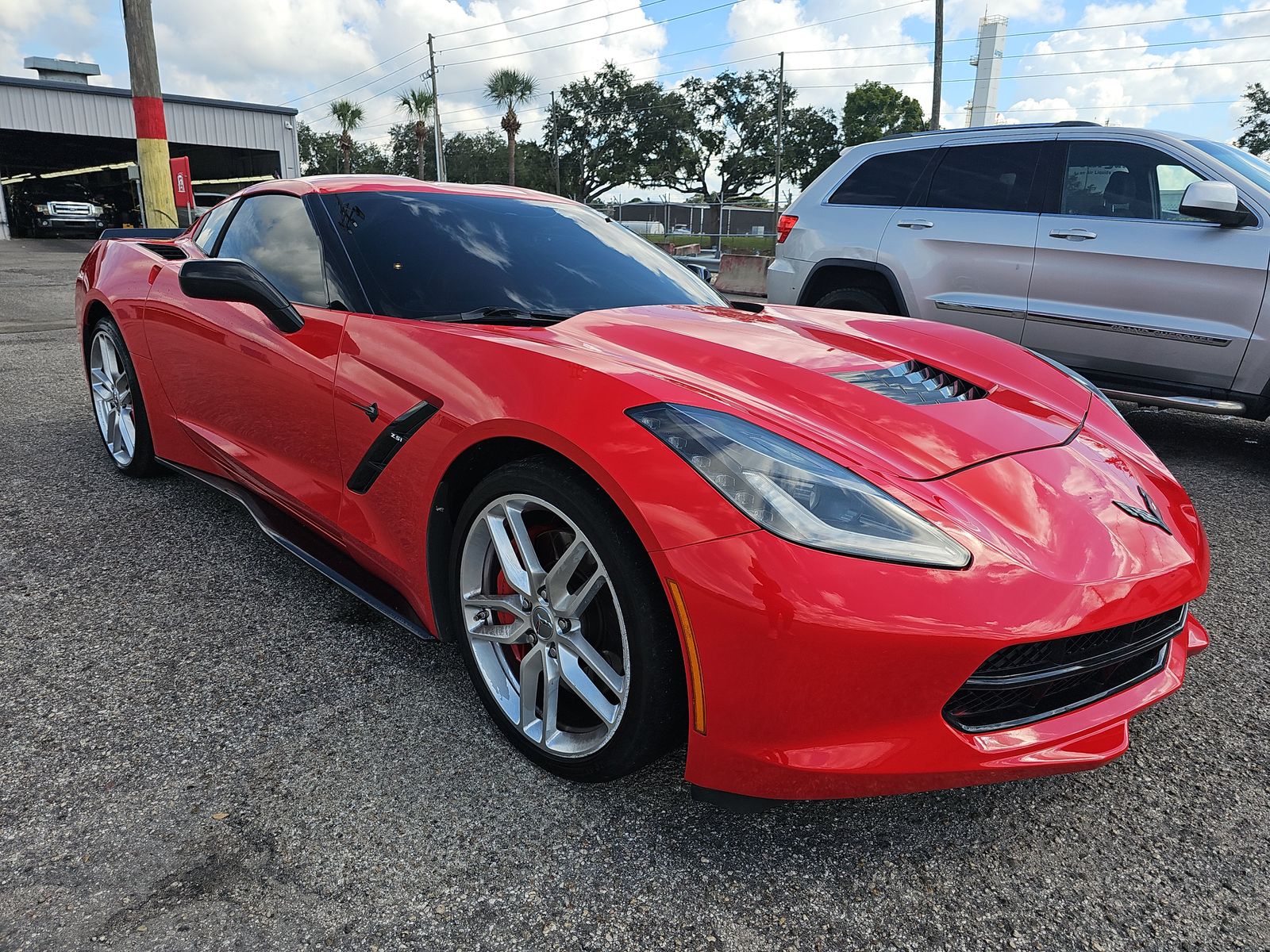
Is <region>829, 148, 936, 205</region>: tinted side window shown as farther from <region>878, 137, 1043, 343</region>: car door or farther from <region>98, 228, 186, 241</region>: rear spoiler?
<region>98, 228, 186, 241</region>: rear spoiler

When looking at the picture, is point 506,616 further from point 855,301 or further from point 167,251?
point 855,301

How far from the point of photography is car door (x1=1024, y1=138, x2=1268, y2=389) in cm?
444

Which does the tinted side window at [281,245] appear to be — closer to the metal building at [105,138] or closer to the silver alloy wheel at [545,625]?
the silver alloy wheel at [545,625]

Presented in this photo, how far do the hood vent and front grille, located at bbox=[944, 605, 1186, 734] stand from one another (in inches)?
27.7

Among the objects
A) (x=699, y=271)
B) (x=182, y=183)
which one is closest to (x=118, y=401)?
(x=699, y=271)

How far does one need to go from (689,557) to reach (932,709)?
513 millimetres

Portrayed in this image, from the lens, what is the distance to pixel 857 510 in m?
1.59

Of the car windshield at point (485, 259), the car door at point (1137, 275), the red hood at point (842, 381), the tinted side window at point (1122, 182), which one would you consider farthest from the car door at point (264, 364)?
the tinted side window at point (1122, 182)

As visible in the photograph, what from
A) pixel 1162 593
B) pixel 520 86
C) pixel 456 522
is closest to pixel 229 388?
pixel 456 522

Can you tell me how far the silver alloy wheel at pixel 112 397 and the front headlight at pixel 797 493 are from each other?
3116 millimetres

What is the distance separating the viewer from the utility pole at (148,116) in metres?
10.7

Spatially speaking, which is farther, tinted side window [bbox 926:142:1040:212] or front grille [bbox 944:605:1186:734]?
tinted side window [bbox 926:142:1040:212]

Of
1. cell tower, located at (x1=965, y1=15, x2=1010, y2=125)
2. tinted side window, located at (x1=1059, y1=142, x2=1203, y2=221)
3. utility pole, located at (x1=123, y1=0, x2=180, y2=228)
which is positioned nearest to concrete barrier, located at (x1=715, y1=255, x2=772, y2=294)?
utility pole, located at (x1=123, y1=0, x2=180, y2=228)

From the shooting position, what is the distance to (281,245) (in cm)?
293
